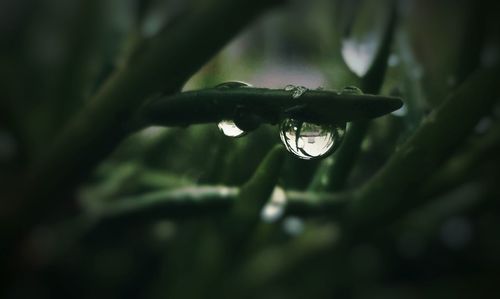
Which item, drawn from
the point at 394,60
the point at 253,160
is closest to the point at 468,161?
the point at 394,60

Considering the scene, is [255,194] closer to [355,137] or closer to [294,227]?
[355,137]

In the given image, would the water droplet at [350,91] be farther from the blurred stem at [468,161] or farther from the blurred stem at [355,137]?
the blurred stem at [468,161]

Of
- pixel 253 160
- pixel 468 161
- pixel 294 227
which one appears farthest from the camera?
pixel 294 227

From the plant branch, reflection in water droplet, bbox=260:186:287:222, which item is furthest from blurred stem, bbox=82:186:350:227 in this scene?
the plant branch

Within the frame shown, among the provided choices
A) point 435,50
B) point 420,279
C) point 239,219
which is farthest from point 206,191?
point 420,279

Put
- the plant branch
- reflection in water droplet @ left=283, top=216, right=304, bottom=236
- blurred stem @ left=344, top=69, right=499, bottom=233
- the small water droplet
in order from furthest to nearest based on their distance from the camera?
1. reflection in water droplet @ left=283, top=216, right=304, bottom=236
2. the small water droplet
3. blurred stem @ left=344, top=69, right=499, bottom=233
4. the plant branch

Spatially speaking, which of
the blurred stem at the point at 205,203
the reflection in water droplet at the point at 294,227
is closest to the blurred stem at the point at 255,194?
the blurred stem at the point at 205,203

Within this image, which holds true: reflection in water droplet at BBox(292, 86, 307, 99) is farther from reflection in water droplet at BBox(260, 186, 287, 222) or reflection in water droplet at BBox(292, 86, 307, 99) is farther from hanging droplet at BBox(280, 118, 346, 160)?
reflection in water droplet at BBox(260, 186, 287, 222)
